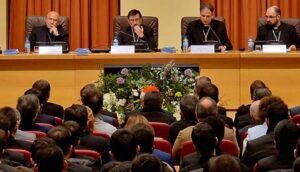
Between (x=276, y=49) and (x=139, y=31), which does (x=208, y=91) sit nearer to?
(x=276, y=49)

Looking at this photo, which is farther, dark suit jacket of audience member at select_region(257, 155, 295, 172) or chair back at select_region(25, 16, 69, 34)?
chair back at select_region(25, 16, 69, 34)

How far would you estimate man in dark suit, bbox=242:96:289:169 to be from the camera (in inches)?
198

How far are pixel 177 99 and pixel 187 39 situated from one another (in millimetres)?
1952

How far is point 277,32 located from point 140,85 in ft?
9.23

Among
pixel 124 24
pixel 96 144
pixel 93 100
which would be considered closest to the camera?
pixel 96 144

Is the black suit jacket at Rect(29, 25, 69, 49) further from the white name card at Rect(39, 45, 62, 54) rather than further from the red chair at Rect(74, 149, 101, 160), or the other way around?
the red chair at Rect(74, 149, 101, 160)

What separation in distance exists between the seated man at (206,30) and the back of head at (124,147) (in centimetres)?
575

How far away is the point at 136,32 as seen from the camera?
389 inches

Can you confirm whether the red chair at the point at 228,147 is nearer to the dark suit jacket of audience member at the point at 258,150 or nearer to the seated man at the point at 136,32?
the dark suit jacket of audience member at the point at 258,150

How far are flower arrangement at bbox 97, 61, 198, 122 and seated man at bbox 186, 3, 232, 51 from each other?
168cm

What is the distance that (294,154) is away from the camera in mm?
4441

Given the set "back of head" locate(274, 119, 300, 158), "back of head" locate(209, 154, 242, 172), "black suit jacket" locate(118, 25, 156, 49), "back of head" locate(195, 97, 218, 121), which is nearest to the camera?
"back of head" locate(209, 154, 242, 172)

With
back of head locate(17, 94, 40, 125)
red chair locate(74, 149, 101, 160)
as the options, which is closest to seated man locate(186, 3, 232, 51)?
back of head locate(17, 94, 40, 125)

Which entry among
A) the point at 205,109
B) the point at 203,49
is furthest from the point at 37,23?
the point at 205,109
